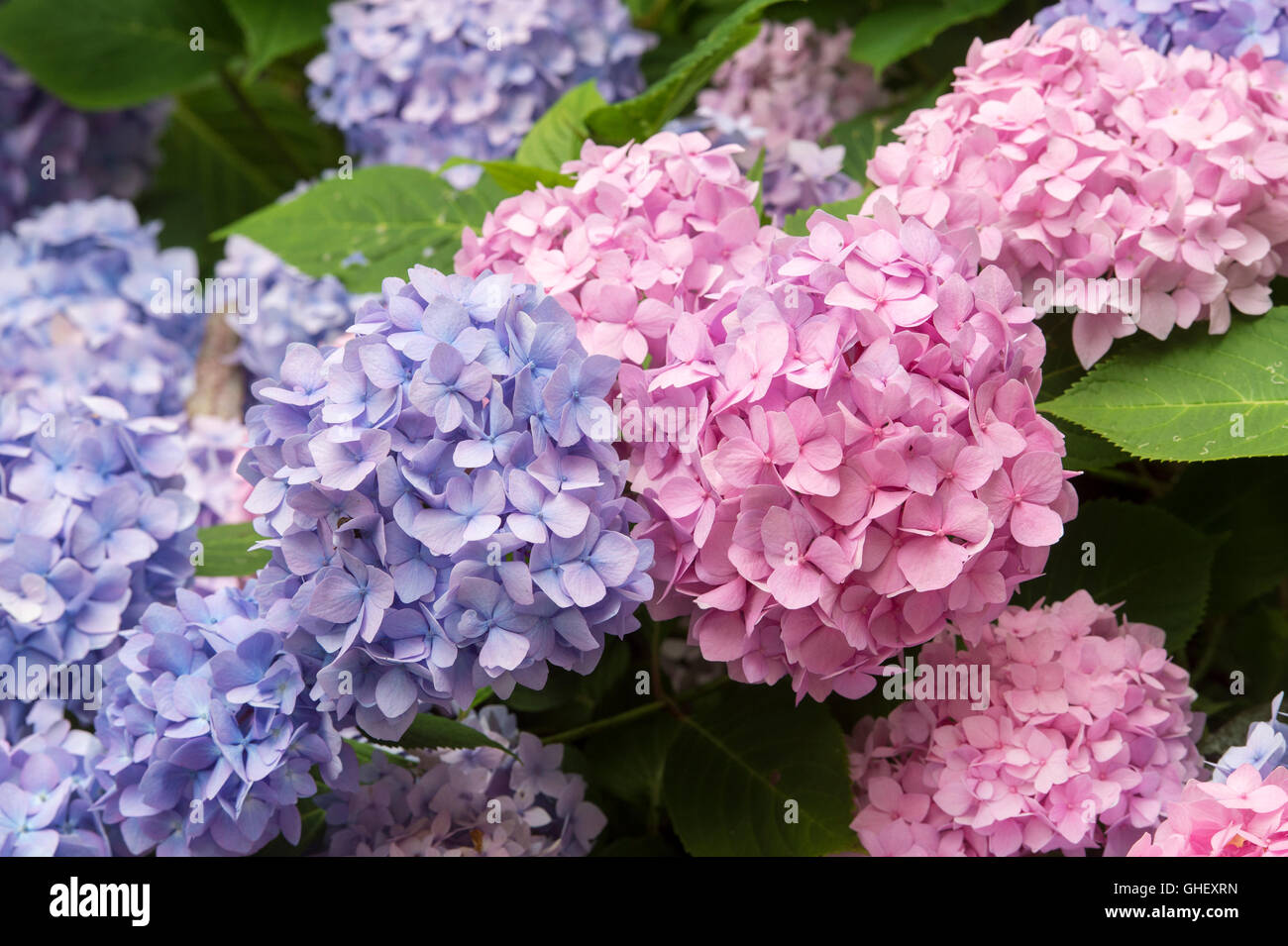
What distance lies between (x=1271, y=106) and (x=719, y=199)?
32 centimetres

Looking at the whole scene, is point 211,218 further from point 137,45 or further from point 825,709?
point 825,709

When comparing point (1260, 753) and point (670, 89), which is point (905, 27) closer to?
point (670, 89)

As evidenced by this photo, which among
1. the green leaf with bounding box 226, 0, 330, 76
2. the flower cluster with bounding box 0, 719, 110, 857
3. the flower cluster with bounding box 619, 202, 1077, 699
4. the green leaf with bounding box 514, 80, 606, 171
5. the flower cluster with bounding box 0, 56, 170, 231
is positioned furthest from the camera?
the flower cluster with bounding box 0, 56, 170, 231

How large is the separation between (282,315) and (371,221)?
0.18m

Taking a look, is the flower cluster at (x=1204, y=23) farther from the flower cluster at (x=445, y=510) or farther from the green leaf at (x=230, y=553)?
the green leaf at (x=230, y=553)

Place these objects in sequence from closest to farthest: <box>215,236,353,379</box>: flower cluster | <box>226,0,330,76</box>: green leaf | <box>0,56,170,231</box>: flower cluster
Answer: <box>215,236,353,379</box>: flower cluster, <box>226,0,330,76</box>: green leaf, <box>0,56,170,231</box>: flower cluster

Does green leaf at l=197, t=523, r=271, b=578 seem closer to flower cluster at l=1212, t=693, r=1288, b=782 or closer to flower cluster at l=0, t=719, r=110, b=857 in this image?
flower cluster at l=0, t=719, r=110, b=857

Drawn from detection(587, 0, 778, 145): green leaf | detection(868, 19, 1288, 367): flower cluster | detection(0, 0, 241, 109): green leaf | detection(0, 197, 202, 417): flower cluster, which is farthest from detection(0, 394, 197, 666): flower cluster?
detection(0, 0, 241, 109): green leaf

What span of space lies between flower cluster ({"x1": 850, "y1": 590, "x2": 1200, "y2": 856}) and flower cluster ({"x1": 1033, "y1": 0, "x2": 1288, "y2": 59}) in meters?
0.36

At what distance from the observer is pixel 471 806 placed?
697 mm

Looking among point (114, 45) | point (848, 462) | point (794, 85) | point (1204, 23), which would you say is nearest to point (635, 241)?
point (848, 462)

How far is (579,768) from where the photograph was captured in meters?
0.75

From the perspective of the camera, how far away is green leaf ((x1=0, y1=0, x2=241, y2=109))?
1.19m

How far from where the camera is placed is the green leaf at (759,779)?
2.13 ft
